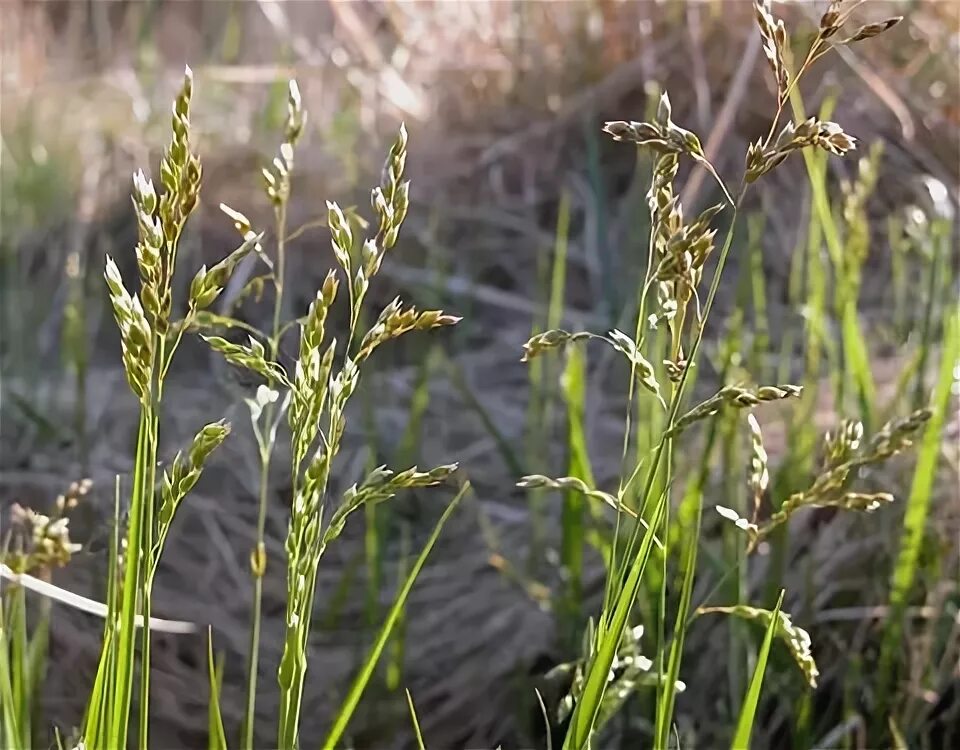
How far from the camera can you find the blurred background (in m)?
0.82

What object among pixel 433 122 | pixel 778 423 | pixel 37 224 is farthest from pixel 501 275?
pixel 37 224

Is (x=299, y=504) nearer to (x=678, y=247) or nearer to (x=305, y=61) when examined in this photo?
(x=678, y=247)

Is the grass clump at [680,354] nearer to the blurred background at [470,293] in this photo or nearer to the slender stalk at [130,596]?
the slender stalk at [130,596]

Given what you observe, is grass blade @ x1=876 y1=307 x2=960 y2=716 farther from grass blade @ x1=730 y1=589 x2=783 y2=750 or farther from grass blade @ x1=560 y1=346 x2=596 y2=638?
grass blade @ x1=730 y1=589 x2=783 y2=750

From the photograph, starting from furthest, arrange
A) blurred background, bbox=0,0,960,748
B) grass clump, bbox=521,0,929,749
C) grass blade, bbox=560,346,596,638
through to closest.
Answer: blurred background, bbox=0,0,960,748
grass blade, bbox=560,346,596,638
grass clump, bbox=521,0,929,749

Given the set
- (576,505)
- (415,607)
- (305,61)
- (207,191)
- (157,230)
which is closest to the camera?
(157,230)

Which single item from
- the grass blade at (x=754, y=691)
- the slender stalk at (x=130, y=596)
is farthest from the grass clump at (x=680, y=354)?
the slender stalk at (x=130, y=596)

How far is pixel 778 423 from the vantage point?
3.38 feet

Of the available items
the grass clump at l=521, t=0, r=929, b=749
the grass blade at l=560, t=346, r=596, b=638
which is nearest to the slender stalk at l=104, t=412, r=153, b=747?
the grass clump at l=521, t=0, r=929, b=749

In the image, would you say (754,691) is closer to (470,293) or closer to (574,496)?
(574,496)

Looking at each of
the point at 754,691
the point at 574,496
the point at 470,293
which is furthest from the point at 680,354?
the point at 470,293

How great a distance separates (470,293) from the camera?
47.4 inches

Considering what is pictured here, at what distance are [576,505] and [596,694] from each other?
1.09 feet

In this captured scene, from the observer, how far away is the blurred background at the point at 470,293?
817 millimetres
